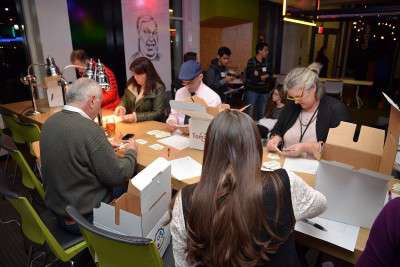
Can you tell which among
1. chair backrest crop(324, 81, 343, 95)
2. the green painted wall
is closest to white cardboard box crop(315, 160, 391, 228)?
chair backrest crop(324, 81, 343, 95)

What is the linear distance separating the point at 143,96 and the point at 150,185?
1.79 metres

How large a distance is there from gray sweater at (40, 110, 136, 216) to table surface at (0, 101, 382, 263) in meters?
0.33

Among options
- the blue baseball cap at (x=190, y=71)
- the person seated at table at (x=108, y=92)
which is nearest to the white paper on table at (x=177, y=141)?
the blue baseball cap at (x=190, y=71)

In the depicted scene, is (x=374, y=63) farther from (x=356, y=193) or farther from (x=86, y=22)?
(x=356, y=193)

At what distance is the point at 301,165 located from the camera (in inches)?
74.4

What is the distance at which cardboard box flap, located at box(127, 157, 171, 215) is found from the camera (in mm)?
1297

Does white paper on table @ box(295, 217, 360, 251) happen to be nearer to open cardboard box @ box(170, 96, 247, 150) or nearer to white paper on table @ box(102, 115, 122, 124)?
open cardboard box @ box(170, 96, 247, 150)

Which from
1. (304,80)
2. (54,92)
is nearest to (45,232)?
(304,80)

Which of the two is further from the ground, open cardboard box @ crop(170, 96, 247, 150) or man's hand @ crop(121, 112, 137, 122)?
open cardboard box @ crop(170, 96, 247, 150)

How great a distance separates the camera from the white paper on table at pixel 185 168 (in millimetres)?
1768

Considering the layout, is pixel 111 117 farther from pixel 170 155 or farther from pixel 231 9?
pixel 231 9

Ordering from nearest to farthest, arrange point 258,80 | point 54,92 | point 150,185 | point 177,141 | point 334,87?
point 150,185
point 177,141
point 54,92
point 258,80
point 334,87

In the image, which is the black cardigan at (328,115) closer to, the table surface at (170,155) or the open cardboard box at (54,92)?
the table surface at (170,155)

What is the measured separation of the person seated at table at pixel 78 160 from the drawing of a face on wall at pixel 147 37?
434cm
